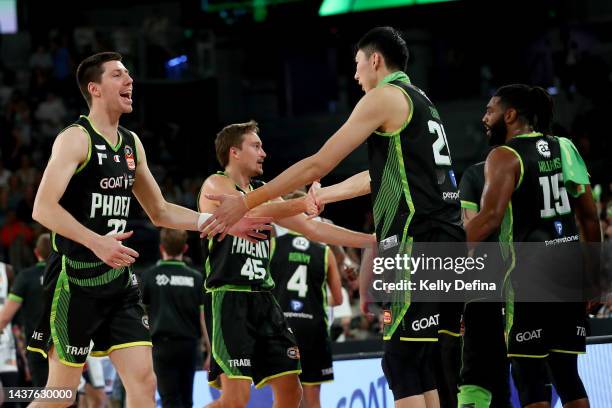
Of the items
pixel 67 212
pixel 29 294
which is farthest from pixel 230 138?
pixel 29 294

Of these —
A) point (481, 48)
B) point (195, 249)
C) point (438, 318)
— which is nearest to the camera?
point (438, 318)

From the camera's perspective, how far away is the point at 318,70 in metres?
21.5

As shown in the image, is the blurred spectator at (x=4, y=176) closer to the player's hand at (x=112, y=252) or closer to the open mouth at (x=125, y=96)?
the open mouth at (x=125, y=96)

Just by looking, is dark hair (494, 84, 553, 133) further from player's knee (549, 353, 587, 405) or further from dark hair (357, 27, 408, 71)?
player's knee (549, 353, 587, 405)

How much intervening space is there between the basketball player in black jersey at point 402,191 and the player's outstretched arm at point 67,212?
61 centimetres

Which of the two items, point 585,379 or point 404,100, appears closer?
point 404,100

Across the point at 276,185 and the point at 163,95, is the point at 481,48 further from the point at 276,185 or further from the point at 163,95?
the point at 276,185

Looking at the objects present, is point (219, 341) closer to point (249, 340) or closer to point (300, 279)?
point (249, 340)

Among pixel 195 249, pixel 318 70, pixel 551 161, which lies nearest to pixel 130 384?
pixel 551 161

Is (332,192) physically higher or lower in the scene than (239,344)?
higher

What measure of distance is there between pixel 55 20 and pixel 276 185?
694 inches

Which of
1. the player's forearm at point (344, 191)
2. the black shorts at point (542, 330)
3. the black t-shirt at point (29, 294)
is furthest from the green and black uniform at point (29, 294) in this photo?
the black shorts at point (542, 330)

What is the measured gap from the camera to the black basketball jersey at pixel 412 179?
5.51m

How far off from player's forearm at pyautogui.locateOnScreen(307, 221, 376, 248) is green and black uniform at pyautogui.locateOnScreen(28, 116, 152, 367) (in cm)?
169
